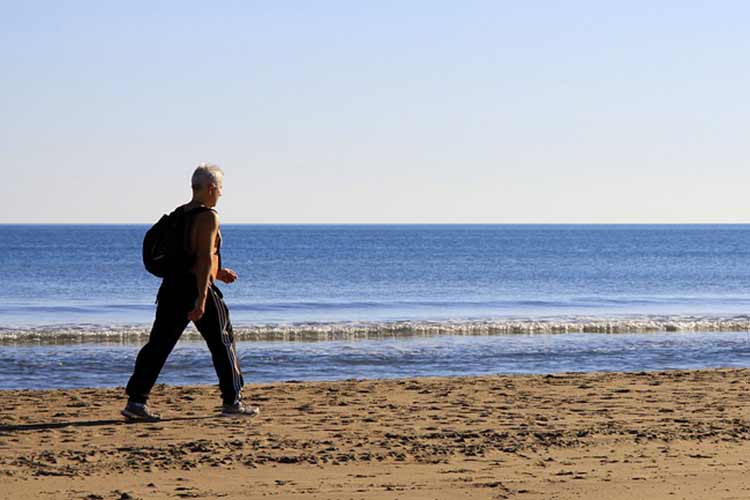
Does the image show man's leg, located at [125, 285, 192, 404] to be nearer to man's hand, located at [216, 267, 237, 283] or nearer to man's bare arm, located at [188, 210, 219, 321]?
man's bare arm, located at [188, 210, 219, 321]

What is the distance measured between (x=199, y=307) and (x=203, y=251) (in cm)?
37

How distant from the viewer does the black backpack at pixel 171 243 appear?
8000 millimetres

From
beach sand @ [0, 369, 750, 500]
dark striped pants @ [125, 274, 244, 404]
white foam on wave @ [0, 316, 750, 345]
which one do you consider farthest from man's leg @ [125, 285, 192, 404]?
white foam on wave @ [0, 316, 750, 345]

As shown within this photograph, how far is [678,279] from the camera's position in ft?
167

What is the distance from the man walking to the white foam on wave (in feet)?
33.3

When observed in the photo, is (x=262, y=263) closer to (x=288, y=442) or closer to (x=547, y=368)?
(x=547, y=368)

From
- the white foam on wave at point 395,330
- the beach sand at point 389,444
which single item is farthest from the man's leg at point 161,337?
the white foam on wave at point 395,330

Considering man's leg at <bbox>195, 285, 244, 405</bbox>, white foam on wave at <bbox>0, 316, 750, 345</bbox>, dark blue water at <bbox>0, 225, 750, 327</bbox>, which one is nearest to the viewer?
man's leg at <bbox>195, 285, 244, 405</bbox>

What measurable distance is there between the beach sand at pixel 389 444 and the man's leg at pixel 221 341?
24cm

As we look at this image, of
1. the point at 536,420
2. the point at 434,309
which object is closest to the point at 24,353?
the point at 536,420

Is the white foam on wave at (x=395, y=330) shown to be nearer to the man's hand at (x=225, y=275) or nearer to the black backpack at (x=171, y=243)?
the man's hand at (x=225, y=275)

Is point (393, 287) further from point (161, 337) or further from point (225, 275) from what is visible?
point (161, 337)

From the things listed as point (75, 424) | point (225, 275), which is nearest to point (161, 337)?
point (225, 275)

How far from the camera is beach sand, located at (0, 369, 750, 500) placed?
20.2ft
